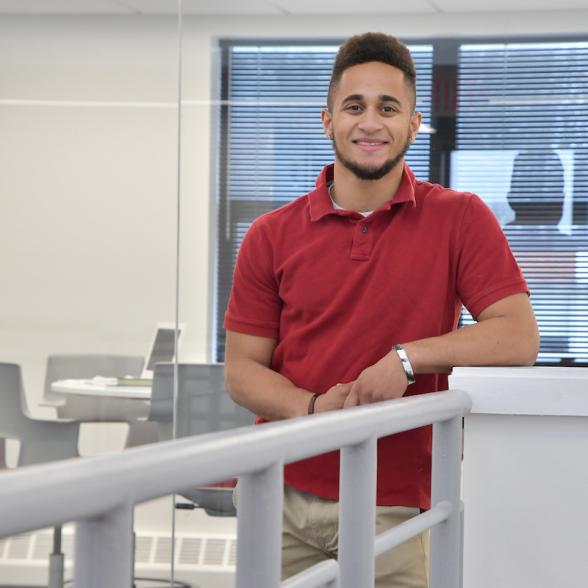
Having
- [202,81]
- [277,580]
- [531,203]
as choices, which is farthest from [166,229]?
[277,580]

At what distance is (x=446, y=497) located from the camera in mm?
1507

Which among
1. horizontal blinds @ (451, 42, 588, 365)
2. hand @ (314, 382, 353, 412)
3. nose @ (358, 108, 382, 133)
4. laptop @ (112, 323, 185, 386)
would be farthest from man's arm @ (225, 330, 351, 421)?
horizontal blinds @ (451, 42, 588, 365)

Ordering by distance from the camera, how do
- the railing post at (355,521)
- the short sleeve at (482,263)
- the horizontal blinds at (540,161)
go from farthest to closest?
the horizontal blinds at (540,161) → the short sleeve at (482,263) → the railing post at (355,521)

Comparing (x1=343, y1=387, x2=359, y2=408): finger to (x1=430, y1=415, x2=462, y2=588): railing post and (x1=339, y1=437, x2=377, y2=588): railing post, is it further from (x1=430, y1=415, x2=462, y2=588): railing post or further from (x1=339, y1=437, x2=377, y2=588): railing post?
(x1=339, y1=437, x2=377, y2=588): railing post

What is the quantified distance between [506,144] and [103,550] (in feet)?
12.5

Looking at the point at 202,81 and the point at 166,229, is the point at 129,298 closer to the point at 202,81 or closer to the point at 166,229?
the point at 166,229

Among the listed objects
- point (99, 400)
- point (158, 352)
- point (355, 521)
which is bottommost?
point (99, 400)

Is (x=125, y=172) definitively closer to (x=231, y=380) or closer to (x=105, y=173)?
(x=105, y=173)

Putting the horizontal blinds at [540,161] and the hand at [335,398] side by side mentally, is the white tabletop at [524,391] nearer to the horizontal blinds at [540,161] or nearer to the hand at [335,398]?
the hand at [335,398]

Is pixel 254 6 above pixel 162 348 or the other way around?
above

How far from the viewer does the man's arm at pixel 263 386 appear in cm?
152

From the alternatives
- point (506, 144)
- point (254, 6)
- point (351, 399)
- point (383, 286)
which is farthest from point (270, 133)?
point (351, 399)

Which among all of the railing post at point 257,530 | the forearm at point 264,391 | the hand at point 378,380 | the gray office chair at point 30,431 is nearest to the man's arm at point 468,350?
Answer: the hand at point 378,380

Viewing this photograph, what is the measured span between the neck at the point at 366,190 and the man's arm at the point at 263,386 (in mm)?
238
